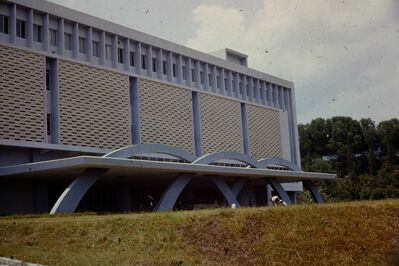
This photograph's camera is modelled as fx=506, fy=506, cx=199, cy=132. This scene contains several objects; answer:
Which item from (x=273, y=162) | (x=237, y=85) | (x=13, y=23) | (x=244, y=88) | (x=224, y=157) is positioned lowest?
(x=273, y=162)

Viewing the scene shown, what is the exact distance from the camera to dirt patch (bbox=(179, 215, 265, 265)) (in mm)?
11750

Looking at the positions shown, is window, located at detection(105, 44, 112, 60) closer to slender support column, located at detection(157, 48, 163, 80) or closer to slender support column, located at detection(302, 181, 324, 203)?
slender support column, located at detection(157, 48, 163, 80)

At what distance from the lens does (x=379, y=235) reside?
12750 mm

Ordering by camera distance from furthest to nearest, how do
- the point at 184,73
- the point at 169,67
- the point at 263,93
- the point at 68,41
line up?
the point at 263,93, the point at 184,73, the point at 169,67, the point at 68,41

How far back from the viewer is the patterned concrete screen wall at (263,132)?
170ft

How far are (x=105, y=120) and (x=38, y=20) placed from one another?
8.35 metres

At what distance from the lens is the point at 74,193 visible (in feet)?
86.0

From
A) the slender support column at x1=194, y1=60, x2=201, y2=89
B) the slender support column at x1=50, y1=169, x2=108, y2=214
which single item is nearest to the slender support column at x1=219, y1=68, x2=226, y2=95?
the slender support column at x1=194, y1=60, x2=201, y2=89

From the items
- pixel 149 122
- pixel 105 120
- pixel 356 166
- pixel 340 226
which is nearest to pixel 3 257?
pixel 340 226

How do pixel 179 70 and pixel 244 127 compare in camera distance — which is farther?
pixel 244 127

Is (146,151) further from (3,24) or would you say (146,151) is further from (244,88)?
(244,88)

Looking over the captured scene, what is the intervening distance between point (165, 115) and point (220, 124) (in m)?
7.70

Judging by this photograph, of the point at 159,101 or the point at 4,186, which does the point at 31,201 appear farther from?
the point at 159,101

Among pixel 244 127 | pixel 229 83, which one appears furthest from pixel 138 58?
pixel 244 127
